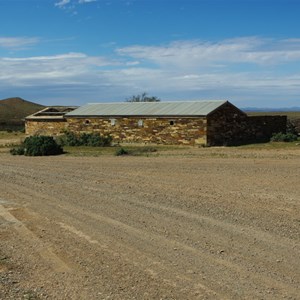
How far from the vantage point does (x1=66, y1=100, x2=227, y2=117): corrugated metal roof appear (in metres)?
31.6

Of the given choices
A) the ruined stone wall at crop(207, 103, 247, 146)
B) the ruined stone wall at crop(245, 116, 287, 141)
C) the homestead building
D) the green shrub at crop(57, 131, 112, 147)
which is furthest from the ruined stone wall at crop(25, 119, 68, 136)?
the ruined stone wall at crop(245, 116, 287, 141)

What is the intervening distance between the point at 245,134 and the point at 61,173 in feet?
61.2

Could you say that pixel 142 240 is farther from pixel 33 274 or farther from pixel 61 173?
pixel 61 173

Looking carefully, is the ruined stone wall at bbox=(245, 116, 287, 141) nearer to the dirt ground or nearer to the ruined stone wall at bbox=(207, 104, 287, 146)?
the ruined stone wall at bbox=(207, 104, 287, 146)

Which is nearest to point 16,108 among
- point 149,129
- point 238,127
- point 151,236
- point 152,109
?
point 152,109

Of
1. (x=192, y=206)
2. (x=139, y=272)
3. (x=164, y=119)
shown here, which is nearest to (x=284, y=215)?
(x=192, y=206)

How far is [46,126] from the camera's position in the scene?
1580 inches

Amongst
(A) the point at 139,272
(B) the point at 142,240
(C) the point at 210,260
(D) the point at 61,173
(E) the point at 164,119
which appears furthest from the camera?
(E) the point at 164,119

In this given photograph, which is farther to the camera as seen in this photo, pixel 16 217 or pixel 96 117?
pixel 96 117

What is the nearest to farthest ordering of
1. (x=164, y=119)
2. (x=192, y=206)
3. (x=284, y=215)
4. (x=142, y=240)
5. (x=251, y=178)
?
(x=142, y=240), (x=284, y=215), (x=192, y=206), (x=251, y=178), (x=164, y=119)

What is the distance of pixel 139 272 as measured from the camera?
648cm

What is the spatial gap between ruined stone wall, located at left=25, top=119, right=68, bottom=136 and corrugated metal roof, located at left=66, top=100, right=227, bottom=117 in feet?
4.50

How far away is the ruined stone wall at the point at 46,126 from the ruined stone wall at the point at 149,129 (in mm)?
1732

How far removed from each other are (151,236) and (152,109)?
2601cm
